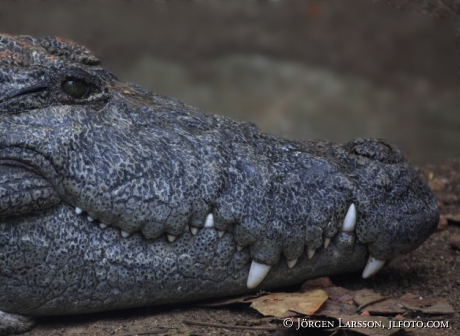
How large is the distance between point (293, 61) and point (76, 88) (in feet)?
18.8

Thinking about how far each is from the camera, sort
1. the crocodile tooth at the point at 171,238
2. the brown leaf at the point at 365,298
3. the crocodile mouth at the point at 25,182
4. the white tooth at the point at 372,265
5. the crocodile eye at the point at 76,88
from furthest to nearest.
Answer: the white tooth at the point at 372,265 → the brown leaf at the point at 365,298 → the crocodile eye at the point at 76,88 → the crocodile tooth at the point at 171,238 → the crocodile mouth at the point at 25,182

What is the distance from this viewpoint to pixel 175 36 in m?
7.98

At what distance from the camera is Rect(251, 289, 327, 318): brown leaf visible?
2.79 m

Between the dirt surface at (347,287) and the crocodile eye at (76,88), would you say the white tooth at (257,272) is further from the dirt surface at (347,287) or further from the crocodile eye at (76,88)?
the crocodile eye at (76,88)

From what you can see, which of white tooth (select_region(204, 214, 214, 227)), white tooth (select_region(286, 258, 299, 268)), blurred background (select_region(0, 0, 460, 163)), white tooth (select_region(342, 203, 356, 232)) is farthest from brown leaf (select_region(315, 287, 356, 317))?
blurred background (select_region(0, 0, 460, 163))

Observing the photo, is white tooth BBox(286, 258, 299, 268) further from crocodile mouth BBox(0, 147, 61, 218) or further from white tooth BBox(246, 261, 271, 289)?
crocodile mouth BBox(0, 147, 61, 218)

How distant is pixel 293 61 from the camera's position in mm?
8250

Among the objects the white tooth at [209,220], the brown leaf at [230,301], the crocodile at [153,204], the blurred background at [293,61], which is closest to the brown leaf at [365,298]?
the crocodile at [153,204]

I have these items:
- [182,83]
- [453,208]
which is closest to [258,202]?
[453,208]

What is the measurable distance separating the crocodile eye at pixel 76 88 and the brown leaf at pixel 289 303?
1227 millimetres

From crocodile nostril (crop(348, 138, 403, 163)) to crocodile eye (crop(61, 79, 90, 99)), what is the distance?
1326mm

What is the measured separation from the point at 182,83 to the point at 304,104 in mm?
1569

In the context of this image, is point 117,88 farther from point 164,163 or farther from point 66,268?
point 66,268

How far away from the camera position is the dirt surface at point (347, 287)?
2.72 meters
